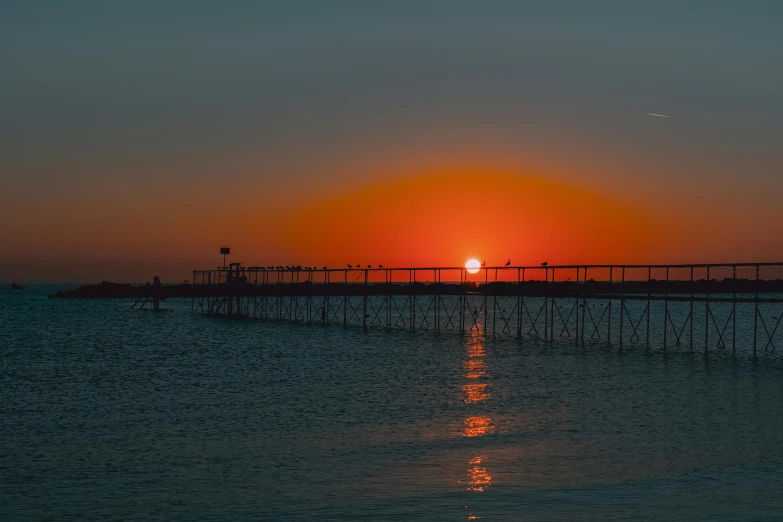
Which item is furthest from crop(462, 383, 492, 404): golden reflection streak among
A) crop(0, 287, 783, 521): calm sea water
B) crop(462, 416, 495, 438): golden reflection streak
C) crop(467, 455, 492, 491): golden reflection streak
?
crop(467, 455, 492, 491): golden reflection streak

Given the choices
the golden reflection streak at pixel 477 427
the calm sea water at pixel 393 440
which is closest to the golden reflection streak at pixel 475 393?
the calm sea water at pixel 393 440

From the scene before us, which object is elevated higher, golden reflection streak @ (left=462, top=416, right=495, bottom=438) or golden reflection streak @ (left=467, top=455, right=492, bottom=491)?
golden reflection streak @ (left=462, top=416, right=495, bottom=438)

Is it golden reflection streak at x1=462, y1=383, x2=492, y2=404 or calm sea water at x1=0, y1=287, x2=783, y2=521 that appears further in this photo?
golden reflection streak at x1=462, y1=383, x2=492, y2=404

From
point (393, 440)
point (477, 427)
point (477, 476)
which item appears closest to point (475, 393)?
point (477, 427)

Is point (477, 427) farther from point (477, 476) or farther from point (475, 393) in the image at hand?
point (475, 393)

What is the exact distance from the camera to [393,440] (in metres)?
20.5

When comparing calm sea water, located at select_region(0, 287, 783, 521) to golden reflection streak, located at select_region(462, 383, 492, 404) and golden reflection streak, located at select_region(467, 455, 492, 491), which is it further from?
golden reflection streak, located at select_region(462, 383, 492, 404)

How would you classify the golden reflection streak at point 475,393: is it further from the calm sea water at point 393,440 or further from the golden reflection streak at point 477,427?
the golden reflection streak at point 477,427

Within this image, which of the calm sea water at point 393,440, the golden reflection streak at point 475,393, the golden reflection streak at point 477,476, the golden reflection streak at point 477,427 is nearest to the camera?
the calm sea water at point 393,440

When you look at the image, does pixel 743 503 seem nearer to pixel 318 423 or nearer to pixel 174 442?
pixel 318 423

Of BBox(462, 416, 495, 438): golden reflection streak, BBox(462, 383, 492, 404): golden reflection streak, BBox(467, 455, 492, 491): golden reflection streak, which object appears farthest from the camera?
BBox(462, 383, 492, 404): golden reflection streak

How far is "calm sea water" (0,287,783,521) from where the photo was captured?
14969 mm

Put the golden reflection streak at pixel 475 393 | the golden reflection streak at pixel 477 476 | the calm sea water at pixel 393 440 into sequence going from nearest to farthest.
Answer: the calm sea water at pixel 393 440 < the golden reflection streak at pixel 477 476 < the golden reflection streak at pixel 475 393

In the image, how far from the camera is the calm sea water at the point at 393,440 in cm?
1497
